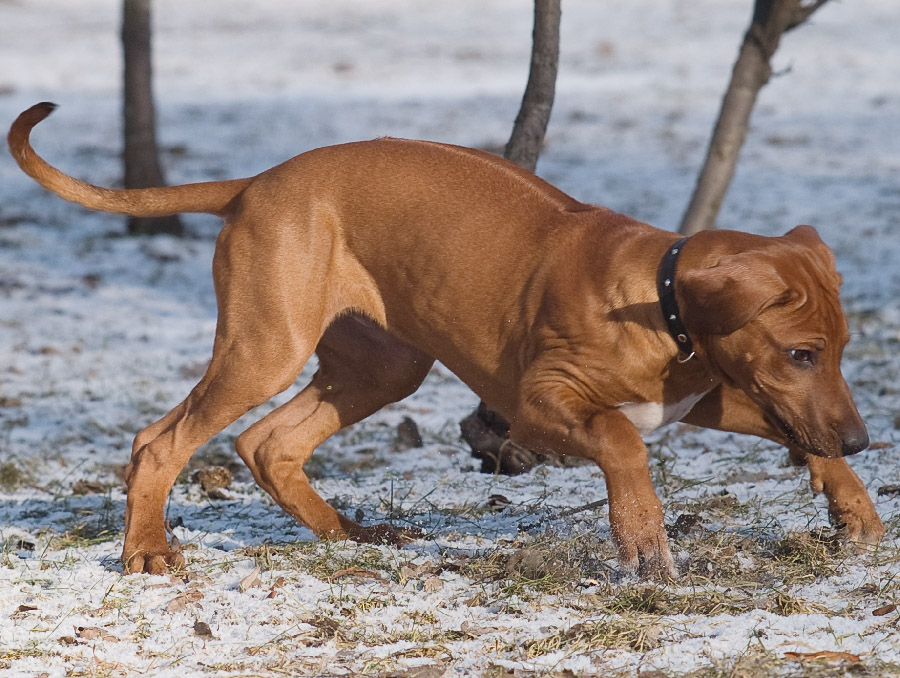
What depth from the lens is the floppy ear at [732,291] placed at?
329 cm

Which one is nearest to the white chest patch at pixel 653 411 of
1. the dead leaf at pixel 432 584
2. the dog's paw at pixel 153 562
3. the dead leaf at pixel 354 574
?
the dead leaf at pixel 432 584

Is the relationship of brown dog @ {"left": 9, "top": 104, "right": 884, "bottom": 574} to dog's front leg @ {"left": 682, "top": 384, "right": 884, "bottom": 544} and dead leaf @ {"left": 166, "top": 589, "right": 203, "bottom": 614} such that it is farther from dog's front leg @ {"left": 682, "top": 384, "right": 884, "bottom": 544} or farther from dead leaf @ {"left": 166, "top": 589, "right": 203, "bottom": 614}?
dead leaf @ {"left": 166, "top": 589, "right": 203, "bottom": 614}

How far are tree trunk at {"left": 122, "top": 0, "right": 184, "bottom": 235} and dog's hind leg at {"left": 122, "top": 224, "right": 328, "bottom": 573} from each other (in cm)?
679

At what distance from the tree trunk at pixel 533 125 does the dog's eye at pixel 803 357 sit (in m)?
2.06

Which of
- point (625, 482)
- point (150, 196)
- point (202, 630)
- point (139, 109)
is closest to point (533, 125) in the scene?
point (150, 196)

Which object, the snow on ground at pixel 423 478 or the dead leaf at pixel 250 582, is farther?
the dead leaf at pixel 250 582

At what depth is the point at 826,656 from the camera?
2900 mm

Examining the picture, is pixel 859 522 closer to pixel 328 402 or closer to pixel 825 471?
pixel 825 471

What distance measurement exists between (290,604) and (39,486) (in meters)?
2.34

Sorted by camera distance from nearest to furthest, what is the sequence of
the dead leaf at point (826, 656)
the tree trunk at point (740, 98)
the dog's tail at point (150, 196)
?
the dead leaf at point (826, 656) → the dog's tail at point (150, 196) → the tree trunk at point (740, 98)

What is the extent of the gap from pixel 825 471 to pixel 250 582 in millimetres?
2066

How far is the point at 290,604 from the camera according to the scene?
140 inches

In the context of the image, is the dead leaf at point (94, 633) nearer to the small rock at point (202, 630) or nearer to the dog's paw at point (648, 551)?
the small rock at point (202, 630)

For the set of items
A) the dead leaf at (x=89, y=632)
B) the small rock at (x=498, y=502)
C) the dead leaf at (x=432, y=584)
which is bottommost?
the dead leaf at (x=89, y=632)
